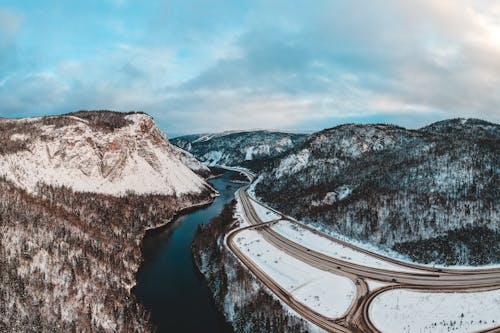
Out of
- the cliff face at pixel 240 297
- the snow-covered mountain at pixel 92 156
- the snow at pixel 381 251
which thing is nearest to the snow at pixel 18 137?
the snow-covered mountain at pixel 92 156

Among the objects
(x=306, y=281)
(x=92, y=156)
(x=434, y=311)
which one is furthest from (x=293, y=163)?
(x=434, y=311)

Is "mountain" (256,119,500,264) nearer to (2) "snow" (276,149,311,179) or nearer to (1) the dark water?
(2) "snow" (276,149,311,179)

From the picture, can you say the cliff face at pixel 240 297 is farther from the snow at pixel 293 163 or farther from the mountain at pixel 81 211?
the snow at pixel 293 163

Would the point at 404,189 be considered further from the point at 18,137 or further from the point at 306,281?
the point at 18,137

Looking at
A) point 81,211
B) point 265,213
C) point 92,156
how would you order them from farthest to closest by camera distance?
1. point 92,156
2. point 265,213
3. point 81,211

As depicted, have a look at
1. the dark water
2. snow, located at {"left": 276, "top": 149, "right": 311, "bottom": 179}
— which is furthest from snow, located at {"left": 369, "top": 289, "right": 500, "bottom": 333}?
snow, located at {"left": 276, "top": 149, "right": 311, "bottom": 179}
